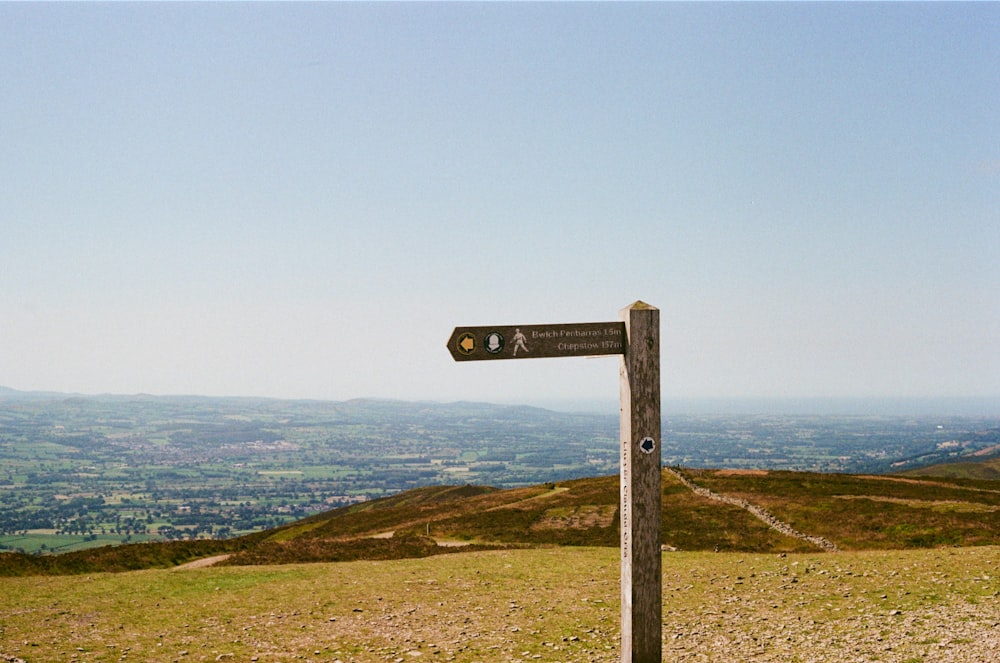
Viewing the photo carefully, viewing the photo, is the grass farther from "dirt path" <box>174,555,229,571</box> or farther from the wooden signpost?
the wooden signpost

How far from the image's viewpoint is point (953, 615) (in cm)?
1736

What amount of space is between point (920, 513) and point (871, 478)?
22.8 metres

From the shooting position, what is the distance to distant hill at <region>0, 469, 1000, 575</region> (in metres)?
37.0

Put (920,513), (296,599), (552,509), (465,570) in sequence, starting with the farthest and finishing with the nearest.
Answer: (552,509) < (920,513) < (465,570) < (296,599)

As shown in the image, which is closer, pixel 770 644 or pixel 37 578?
pixel 770 644

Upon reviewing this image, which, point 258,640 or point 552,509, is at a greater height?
point 258,640

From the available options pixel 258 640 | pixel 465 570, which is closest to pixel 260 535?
pixel 465 570

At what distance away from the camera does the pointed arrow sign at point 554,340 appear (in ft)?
36.1

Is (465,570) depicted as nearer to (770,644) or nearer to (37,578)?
(770,644)

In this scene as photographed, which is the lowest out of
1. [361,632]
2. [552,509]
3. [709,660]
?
[552,509]

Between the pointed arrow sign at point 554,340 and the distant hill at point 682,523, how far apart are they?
29.0 m

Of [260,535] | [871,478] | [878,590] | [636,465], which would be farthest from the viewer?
[260,535]

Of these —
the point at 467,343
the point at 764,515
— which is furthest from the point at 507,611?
the point at 764,515

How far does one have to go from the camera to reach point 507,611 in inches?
872
